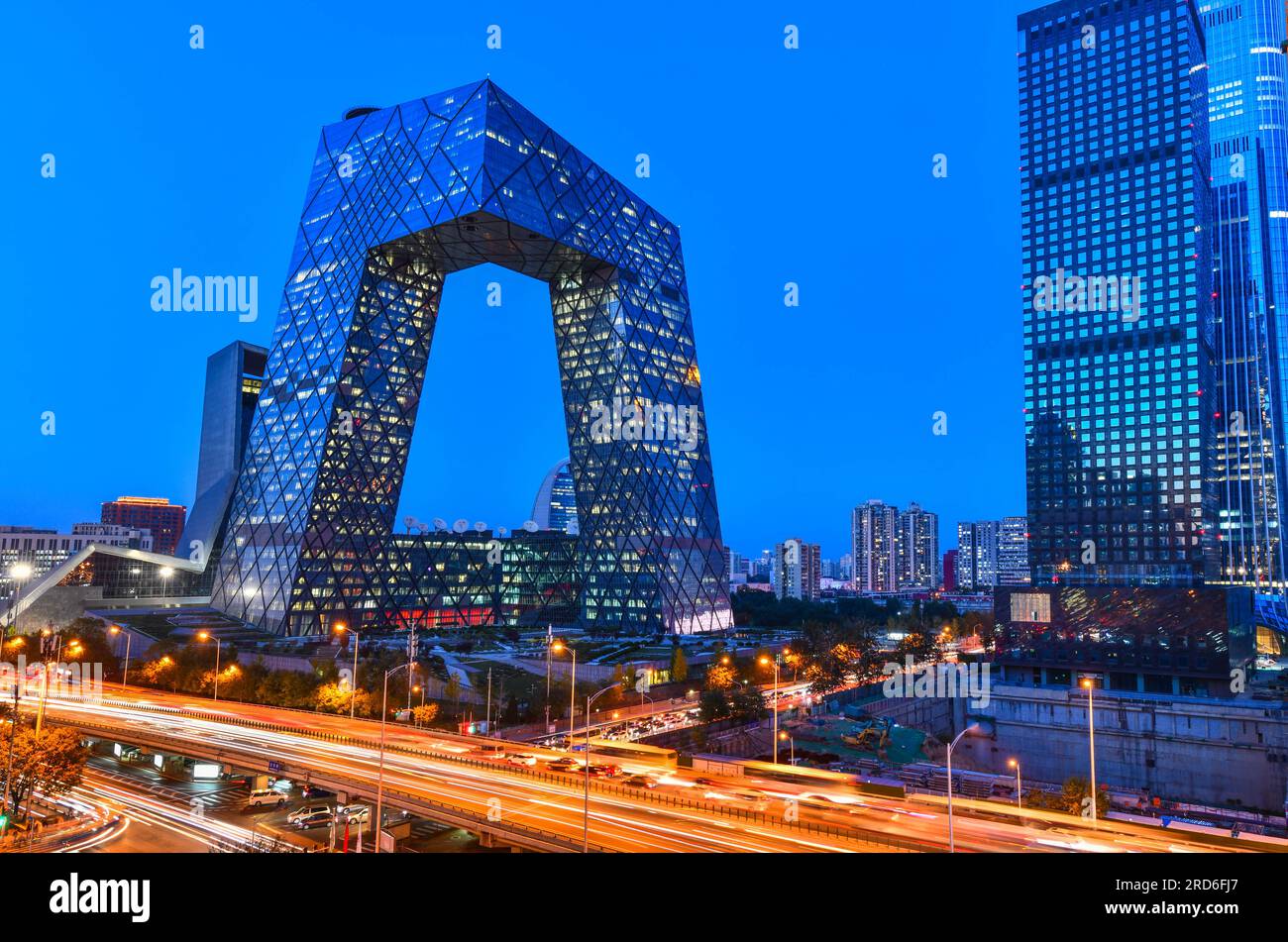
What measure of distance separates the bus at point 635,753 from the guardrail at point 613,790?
359 inches

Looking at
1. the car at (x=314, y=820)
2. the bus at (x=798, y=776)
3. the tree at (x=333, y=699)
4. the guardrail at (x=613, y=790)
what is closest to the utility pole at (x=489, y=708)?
the tree at (x=333, y=699)

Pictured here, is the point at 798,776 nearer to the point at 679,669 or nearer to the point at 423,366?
the point at 679,669

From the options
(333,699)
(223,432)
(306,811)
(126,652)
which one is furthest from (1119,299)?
(223,432)

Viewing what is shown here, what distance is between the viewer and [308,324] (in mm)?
122062

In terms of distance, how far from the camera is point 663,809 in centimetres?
3719

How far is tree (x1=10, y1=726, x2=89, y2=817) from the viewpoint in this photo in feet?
140

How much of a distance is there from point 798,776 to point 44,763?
41.0 metres

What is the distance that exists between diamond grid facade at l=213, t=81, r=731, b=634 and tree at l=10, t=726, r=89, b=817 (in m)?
64.6

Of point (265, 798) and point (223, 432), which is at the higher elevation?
point (223, 432)

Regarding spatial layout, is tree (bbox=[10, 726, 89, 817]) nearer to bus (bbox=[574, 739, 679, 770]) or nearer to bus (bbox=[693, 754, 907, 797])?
bus (bbox=[574, 739, 679, 770])

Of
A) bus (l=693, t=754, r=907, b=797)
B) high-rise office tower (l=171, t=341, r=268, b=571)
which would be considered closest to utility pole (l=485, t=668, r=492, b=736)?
bus (l=693, t=754, r=907, b=797)
